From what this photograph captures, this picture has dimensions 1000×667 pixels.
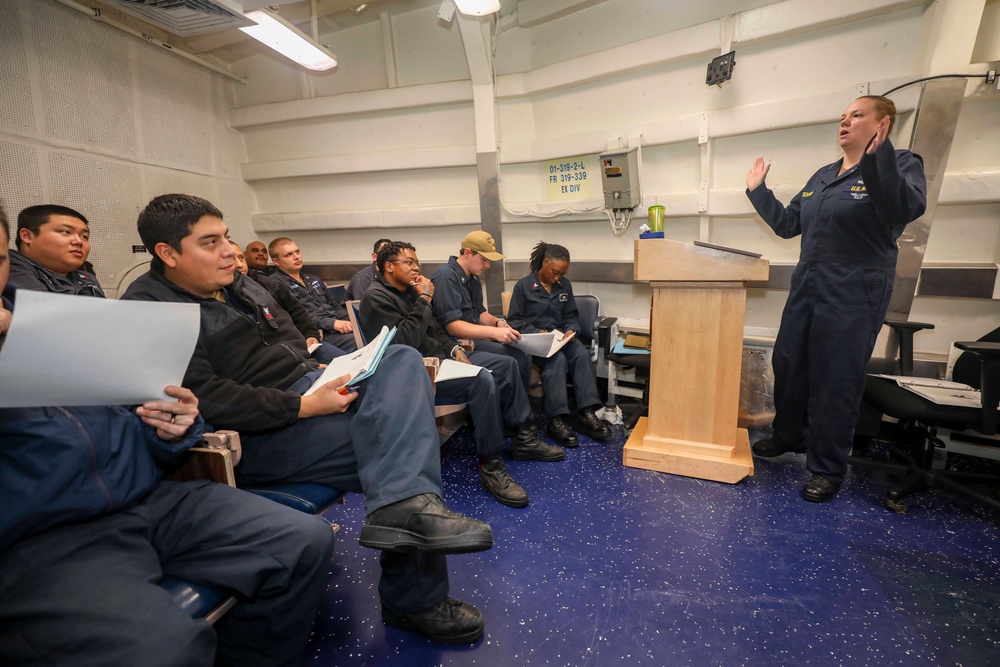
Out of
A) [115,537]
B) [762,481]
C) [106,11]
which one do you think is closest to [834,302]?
[762,481]

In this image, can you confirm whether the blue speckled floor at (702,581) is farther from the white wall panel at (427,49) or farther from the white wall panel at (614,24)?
the white wall panel at (427,49)

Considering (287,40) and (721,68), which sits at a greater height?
(287,40)

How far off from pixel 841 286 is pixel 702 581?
56.9 inches

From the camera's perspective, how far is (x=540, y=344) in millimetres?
2633

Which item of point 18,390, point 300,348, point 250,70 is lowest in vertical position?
point 300,348

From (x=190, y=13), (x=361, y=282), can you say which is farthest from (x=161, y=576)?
(x=190, y=13)

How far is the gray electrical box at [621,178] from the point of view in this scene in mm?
3014

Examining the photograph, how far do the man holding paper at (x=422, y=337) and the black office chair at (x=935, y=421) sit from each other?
5.78 feet

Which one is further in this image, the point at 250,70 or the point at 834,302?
the point at 250,70

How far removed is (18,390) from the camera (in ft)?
2.63

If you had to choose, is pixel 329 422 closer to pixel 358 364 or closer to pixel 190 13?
pixel 358 364

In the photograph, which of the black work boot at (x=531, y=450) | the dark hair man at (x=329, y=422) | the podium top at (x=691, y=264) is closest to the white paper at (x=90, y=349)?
the dark hair man at (x=329, y=422)

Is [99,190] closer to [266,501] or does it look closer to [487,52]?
[487,52]

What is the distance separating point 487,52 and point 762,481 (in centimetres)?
339
